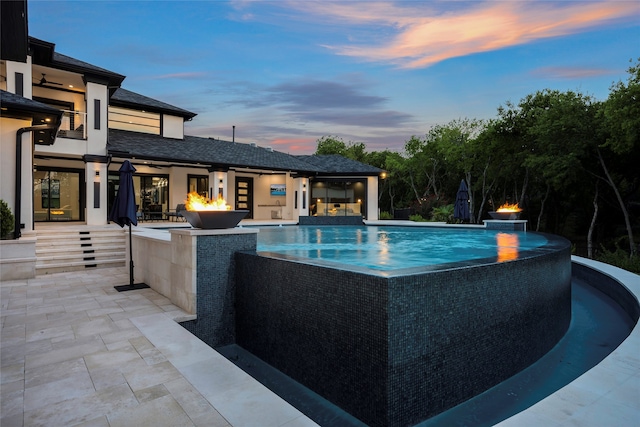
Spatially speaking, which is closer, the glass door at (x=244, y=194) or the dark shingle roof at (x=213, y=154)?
the dark shingle roof at (x=213, y=154)

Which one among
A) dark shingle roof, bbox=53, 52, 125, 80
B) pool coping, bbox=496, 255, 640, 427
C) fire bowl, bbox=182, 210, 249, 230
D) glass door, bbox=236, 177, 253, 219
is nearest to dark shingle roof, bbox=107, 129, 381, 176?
glass door, bbox=236, 177, 253, 219

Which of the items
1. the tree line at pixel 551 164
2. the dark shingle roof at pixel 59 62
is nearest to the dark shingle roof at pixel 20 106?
the dark shingle roof at pixel 59 62

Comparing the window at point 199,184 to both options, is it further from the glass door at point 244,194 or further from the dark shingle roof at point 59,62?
the dark shingle roof at point 59,62

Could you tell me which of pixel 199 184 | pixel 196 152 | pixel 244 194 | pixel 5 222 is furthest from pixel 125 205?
pixel 244 194

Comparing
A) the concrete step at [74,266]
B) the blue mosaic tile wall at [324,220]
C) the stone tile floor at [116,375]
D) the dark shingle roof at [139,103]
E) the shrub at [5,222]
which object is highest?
the dark shingle roof at [139,103]

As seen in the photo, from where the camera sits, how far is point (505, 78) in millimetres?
23219

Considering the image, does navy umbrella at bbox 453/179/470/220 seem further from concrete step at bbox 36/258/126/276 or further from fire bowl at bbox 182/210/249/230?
concrete step at bbox 36/258/126/276

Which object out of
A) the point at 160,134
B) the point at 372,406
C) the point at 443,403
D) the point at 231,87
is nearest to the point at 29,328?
the point at 372,406

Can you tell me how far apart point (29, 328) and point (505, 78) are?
2645 cm

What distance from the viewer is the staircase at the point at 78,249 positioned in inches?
380

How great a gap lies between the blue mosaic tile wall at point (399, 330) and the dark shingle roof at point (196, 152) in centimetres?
1424

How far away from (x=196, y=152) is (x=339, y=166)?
10.7 m

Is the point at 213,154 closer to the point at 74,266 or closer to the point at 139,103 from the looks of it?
the point at 139,103

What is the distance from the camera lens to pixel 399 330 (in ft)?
12.2
